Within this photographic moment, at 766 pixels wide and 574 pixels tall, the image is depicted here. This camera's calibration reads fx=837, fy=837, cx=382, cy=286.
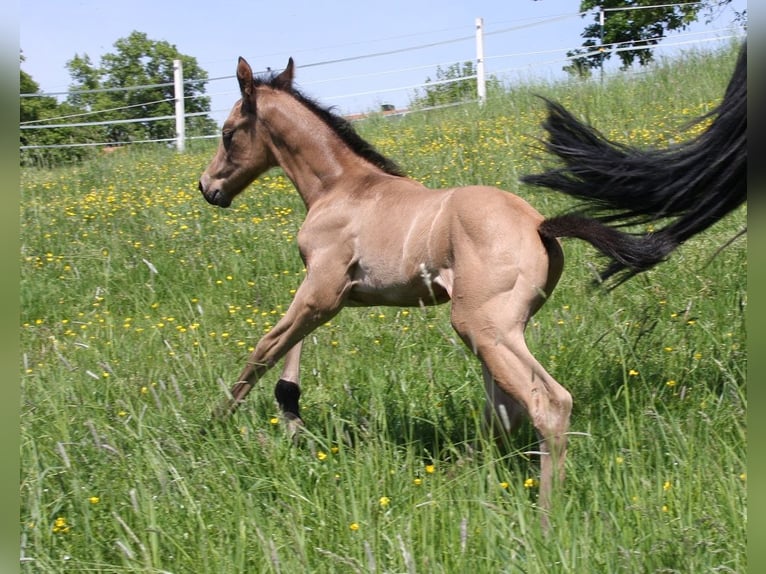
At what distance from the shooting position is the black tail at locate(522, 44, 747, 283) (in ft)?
13.6

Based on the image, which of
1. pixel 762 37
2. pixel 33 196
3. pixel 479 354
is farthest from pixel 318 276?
pixel 33 196

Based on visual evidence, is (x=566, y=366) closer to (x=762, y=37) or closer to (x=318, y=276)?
(x=318, y=276)

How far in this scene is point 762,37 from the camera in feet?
7.76

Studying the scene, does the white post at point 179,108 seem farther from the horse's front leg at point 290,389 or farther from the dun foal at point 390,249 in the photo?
the horse's front leg at point 290,389

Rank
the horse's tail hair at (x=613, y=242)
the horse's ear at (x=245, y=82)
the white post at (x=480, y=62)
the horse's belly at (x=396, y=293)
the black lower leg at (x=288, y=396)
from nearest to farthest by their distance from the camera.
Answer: the horse's tail hair at (x=613, y=242)
the horse's belly at (x=396, y=293)
the black lower leg at (x=288, y=396)
the horse's ear at (x=245, y=82)
the white post at (x=480, y=62)

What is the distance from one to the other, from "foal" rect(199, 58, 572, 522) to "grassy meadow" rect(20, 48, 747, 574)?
0.25 meters

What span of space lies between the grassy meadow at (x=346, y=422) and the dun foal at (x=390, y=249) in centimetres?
24

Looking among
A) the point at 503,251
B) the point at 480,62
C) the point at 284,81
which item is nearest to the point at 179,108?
the point at 480,62

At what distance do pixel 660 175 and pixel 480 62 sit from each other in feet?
35.9

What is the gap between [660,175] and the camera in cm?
429

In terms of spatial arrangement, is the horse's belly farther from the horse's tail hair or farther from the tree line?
the tree line

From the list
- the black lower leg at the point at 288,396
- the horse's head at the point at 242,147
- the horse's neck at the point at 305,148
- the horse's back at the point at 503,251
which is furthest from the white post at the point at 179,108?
the horse's back at the point at 503,251

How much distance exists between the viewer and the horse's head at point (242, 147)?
195 inches

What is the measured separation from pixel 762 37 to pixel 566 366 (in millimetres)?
2418
